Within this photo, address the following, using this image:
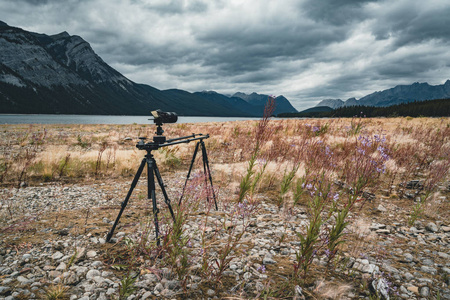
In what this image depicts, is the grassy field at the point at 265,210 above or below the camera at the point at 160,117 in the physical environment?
below

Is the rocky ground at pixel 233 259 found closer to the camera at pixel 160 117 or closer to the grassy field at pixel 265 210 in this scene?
the grassy field at pixel 265 210

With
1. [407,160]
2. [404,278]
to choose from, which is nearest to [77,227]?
[404,278]

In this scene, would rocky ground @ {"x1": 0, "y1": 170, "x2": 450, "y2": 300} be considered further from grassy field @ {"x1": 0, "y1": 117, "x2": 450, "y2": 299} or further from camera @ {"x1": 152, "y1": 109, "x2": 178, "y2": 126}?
camera @ {"x1": 152, "y1": 109, "x2": 178, "y2": 126}

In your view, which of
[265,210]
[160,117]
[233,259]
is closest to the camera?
[233,259]

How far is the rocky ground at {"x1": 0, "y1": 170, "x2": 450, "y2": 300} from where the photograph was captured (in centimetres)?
297

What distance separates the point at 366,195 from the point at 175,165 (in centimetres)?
851

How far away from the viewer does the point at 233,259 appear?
3717mm

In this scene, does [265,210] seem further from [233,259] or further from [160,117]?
[160,117]

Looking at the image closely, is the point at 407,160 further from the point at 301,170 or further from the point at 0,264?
the point at 0,264

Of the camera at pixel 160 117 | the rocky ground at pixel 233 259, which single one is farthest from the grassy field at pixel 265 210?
the camera at pixel 160 117

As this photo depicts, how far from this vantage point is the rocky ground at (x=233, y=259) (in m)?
2.97

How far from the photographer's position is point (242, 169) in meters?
9.03

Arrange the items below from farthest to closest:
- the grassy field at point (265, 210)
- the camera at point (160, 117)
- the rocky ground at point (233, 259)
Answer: the camera at point (160, 117) → the grassy field at point (265, 210) → the rocky ground at point (233, 259)

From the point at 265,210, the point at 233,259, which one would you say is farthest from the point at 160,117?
the point at 265,210
